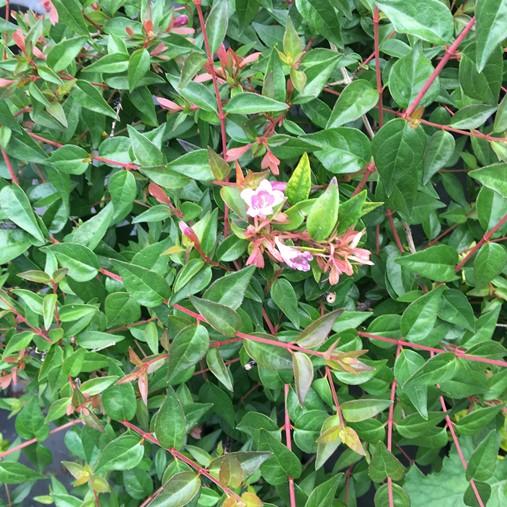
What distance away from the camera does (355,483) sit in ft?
2.95

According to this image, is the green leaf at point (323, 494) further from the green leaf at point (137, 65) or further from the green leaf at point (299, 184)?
the green leaf at point (137, 65)

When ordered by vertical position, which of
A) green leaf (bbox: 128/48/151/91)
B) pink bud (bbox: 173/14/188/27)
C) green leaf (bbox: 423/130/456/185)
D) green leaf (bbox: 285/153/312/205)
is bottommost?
green leaf (bbox: 285/153/312/205)

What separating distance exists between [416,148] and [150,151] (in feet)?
0.98

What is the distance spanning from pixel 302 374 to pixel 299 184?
20cm

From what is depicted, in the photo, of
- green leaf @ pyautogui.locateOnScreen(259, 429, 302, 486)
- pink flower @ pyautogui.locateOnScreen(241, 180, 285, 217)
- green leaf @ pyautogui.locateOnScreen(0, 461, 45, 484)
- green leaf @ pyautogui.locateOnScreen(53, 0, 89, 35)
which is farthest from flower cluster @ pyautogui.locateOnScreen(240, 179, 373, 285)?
green leaf @ pyautogui.locateOnScreen(0, 461, 45, 484)

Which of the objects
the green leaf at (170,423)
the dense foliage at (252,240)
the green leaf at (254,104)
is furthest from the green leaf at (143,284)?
the green leaf at (254,104)

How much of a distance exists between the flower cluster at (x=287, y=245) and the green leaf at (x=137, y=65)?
23cm

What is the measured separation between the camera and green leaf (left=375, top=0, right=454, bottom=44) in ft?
1.65

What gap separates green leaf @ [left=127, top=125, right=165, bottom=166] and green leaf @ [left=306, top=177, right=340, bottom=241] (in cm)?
21

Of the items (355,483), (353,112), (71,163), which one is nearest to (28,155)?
(71,163)

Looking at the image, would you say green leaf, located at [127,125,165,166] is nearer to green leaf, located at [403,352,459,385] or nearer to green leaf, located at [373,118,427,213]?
green leaf, located at [373,118,427,213]

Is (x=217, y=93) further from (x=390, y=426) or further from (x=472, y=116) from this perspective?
(x=390, y=426)

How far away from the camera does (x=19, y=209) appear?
2.27 feet

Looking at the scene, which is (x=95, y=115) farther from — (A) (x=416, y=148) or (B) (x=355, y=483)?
(B) (x=355, y=483)
